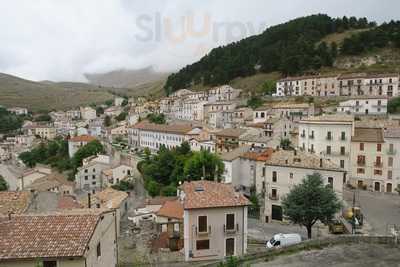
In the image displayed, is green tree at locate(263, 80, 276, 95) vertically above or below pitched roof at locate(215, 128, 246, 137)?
above

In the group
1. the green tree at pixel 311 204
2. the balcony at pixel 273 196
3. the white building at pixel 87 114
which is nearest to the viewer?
the green tree at pixel 311 204

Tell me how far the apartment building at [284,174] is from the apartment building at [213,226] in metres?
10.3

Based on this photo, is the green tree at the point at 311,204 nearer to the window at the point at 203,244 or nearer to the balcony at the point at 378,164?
the window at the point at 203,244

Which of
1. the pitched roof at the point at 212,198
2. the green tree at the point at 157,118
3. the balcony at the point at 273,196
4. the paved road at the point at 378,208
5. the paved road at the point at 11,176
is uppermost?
the green tree at the point at 157,118

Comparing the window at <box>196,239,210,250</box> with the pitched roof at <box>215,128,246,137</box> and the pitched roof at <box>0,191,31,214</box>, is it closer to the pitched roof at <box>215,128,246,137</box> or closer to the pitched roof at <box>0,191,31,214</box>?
the pitched roof at <box>0,191,31,214</box>

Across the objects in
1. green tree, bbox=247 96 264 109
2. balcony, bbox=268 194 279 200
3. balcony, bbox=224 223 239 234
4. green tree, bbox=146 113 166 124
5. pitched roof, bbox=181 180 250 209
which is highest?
green tree, bbox=247 96 264 109

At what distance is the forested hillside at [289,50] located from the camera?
9156 cm

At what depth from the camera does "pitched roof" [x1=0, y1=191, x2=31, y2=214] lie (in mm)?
16683

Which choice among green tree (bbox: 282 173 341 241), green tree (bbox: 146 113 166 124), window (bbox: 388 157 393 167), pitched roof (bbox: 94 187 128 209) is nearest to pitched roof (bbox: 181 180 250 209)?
green tree (bbox: 282 173 341 241)

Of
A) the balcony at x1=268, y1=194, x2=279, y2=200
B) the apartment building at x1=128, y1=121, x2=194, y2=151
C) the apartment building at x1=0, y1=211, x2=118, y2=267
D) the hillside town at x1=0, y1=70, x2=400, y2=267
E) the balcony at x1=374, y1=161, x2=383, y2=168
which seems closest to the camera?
the apartment building at x1=0, y1=211, x2=118, y2=267

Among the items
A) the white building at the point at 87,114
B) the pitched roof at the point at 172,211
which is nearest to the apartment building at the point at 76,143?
the pitched roof at the point at 172,211

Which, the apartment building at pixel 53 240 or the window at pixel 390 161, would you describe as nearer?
A: the apartment building at pixel 53 240

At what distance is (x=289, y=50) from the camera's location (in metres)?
96.2

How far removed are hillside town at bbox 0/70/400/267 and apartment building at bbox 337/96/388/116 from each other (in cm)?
17
